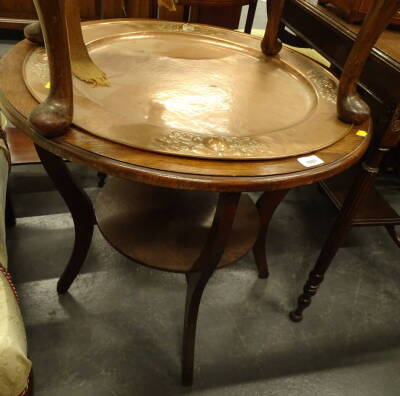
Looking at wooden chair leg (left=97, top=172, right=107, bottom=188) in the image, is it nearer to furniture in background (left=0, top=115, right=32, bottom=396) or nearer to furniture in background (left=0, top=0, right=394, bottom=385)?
furniture in background (left=0, top=0, right=394, bottom=385)

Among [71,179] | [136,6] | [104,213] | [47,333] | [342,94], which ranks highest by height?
[342,94]

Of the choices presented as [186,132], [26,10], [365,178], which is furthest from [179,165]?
[26,10]

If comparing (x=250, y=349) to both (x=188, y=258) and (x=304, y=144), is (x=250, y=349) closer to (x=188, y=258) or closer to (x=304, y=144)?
(x=188, y=258)

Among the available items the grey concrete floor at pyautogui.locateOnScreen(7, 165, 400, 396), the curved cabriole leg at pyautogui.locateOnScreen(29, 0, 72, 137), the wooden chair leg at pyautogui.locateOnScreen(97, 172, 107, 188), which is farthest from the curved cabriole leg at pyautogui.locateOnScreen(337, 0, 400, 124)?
the wooden chair leg at pyautogui.locateOnScreen(97, 172, 107, 188)

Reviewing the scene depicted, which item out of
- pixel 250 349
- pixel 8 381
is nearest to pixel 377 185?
pixel 250 349

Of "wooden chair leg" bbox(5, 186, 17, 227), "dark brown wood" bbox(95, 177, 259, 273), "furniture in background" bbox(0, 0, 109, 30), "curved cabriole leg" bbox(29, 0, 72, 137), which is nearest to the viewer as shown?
"curved cabriole leg" bbox(29, 0, 72, 137)

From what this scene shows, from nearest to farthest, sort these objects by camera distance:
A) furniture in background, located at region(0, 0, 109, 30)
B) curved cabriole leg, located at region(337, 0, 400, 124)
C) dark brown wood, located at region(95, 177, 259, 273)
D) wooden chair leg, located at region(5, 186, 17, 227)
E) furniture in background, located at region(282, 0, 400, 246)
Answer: curved cabriole leg, located at region(337, 0, 400, 124)
furniture in background, located at region(282, 0, 400, 246)
dark brown wood, located at region(95, 177, 259, 273)
wooden chair leg, located at region(5, 186, 17, 227)
furniture in background, located at region(0, 0, 109, 30)

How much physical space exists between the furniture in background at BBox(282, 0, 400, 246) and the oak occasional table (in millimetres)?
94

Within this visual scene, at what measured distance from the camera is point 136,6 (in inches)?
75.3

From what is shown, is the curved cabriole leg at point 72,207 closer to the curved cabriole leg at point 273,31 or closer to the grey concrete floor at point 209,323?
the grey concrete floor at point 209,323

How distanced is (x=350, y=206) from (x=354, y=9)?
59 cm

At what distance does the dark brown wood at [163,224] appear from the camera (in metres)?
1.08

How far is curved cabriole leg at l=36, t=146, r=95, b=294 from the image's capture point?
981 mm

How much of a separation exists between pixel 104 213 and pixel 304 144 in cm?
64
